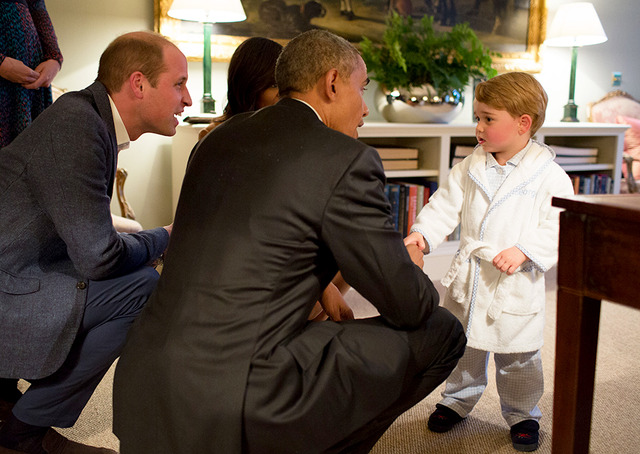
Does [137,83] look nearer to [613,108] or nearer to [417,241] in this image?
[417,241]

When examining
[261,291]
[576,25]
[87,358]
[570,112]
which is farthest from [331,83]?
[570,112]

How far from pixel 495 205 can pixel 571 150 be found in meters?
2.47

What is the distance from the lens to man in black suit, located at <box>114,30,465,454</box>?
112 cm

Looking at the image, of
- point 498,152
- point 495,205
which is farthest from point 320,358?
point 498,152

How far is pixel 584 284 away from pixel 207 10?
2435mm

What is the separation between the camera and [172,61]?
5.57 feet

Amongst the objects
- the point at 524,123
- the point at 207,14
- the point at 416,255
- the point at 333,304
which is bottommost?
the point at 333,304

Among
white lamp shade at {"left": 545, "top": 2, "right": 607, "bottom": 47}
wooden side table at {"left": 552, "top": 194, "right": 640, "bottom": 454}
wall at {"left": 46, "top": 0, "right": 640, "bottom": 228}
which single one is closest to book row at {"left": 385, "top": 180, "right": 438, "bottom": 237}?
wall at {"left": 46, "top": 0, "right": 640, "bottom": 228}

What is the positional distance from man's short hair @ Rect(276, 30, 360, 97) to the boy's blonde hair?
0.66 m

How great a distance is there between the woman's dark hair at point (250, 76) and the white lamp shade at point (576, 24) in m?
2.66

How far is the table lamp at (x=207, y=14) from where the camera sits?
2954 mm

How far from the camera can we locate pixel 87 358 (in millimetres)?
1551

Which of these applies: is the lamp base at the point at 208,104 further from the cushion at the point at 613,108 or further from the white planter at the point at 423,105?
the cushion at the point at 613,108

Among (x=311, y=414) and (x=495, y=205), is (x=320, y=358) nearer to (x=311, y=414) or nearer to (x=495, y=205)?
(x=311, y=414)
